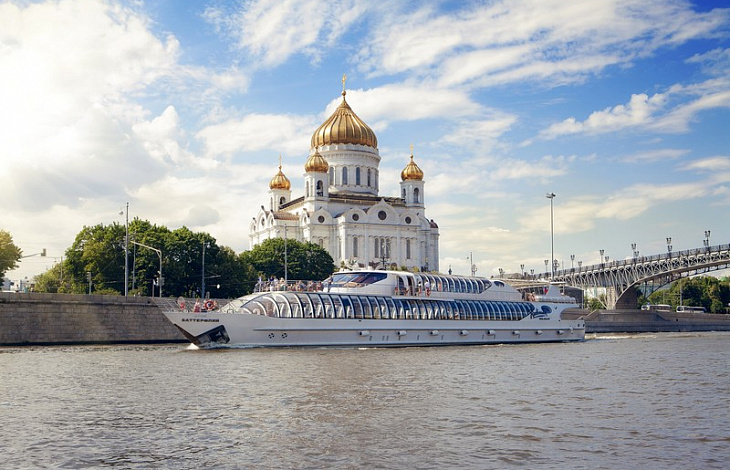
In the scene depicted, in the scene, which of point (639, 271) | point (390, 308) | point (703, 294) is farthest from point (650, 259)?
point (390, 308)

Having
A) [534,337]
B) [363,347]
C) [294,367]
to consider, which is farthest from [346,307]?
[534,337]

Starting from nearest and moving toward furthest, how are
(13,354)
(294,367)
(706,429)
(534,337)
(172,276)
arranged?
(706,429), (294,367), (13,354), (534,337), (172,276)

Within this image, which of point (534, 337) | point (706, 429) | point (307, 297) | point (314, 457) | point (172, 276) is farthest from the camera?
point (172, 276)

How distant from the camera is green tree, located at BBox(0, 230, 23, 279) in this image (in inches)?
2923

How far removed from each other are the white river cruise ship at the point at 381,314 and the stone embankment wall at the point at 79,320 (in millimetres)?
3366

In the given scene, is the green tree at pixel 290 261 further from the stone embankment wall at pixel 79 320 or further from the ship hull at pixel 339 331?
the ship hull at pixel 339 331

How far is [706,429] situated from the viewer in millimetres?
20781

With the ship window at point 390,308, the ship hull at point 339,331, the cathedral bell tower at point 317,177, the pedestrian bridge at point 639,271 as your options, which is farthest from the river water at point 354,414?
the cathedral bell tower at point 317,177

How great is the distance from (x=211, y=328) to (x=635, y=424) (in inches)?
1096

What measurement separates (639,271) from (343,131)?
48.8 meters

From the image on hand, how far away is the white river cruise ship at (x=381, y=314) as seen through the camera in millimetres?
45656

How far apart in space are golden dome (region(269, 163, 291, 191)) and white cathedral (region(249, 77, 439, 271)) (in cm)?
17

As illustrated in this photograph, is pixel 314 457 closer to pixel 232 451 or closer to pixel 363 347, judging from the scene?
pixel 232 451

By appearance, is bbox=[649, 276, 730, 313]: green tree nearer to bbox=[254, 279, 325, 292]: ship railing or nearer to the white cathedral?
the white cathedral
